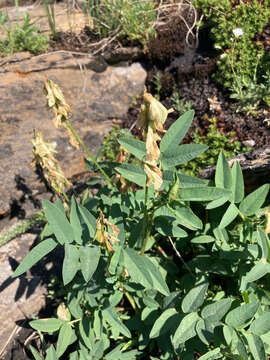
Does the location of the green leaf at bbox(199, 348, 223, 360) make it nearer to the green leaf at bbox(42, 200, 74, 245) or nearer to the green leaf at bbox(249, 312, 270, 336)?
the green leaf at bbox(249, 312, 270, 336)

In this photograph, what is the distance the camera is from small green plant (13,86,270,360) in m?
1.53

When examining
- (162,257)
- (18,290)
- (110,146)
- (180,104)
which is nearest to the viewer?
(162,257)

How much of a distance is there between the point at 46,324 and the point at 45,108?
6.94ft

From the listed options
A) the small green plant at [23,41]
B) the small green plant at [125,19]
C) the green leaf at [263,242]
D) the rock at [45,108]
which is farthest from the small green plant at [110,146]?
the green leaf at [263,242]

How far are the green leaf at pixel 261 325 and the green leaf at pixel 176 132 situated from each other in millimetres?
910

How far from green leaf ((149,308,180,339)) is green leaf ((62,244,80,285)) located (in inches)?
21.7

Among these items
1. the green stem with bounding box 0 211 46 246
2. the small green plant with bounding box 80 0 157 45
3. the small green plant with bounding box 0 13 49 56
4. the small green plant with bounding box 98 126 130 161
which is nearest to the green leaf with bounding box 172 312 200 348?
the green stem with bounding box 0 211 46 246

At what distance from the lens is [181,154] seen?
1.53 metres

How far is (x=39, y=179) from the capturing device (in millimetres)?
3207

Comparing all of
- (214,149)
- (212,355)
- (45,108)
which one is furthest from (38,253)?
(45,108)

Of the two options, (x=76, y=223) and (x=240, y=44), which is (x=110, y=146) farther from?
(x=76, y=223)

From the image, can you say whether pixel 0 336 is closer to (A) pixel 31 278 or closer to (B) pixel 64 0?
(A) pixel 31 278

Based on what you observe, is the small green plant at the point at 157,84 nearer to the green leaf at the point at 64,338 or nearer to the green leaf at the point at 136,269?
the green leaf at the point at 136,269

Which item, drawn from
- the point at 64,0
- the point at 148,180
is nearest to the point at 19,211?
the point at 148,180
